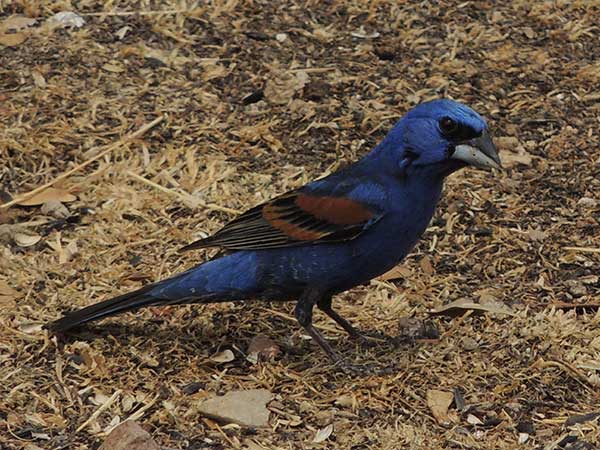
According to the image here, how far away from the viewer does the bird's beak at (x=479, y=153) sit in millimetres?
4191

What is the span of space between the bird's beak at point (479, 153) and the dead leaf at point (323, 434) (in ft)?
3.33

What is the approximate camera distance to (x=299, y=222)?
14.8 feet

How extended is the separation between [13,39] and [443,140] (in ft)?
9.76

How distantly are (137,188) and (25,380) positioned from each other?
4.62 ft

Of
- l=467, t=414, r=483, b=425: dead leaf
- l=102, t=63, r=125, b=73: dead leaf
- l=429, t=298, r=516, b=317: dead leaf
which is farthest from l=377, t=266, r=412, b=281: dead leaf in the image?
l=102, t=63, r=125, b=73: dead leaf

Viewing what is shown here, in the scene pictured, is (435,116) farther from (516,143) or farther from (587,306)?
(516,143)

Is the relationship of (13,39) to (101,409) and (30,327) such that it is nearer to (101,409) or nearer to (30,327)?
(30,327)

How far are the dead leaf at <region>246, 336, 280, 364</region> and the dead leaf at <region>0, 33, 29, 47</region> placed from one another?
250 centimetres

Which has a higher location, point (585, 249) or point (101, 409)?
point (585, 249)

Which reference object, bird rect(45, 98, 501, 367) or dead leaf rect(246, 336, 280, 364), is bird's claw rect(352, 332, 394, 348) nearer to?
bird rect(45, 98, 501, 367)

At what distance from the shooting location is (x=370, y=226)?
14.3ft

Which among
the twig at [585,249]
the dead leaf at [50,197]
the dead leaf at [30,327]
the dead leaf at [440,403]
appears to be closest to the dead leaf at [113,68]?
the dead leaf at [50,197]

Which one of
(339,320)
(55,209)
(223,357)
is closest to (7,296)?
(55,209)

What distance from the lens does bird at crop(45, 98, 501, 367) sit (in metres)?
4.27
